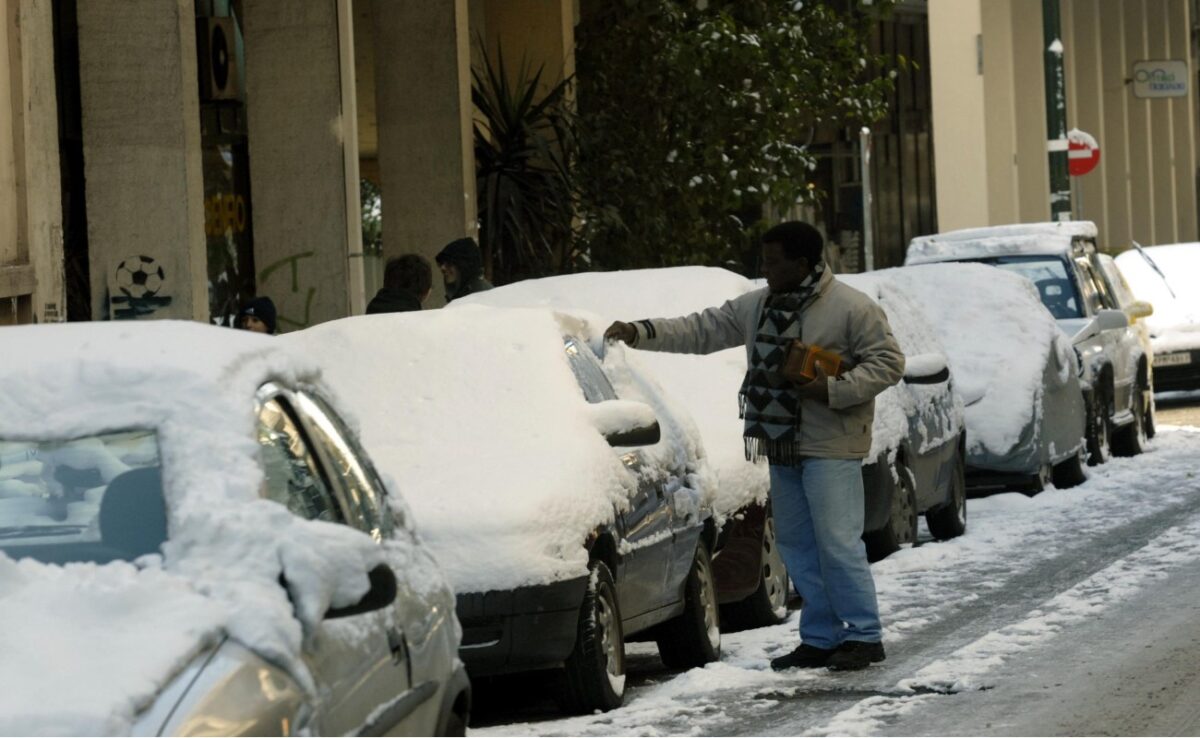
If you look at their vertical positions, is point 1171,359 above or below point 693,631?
above

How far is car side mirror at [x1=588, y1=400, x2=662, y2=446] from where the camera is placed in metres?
8.63

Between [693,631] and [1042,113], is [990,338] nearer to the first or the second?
[693,631]

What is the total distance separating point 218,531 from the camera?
4707 millimetres

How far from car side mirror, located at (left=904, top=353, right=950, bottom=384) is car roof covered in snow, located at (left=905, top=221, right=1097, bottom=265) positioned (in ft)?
21.6

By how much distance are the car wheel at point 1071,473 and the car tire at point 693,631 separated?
7802 mm

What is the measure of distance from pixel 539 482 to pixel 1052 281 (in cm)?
1119

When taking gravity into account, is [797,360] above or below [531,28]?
below

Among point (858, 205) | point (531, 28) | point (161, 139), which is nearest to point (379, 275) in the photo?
point (531, 28)

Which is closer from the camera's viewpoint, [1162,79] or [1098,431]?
[1098,431]

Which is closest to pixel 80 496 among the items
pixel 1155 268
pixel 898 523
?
pixel 898 523

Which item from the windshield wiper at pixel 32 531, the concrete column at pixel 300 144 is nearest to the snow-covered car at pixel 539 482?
the windshield wiper at pixel 32 531

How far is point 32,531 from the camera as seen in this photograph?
5.01 metres

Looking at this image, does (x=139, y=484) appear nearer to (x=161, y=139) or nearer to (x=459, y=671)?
(x=459, y=671)

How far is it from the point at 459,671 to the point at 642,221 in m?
15.1
